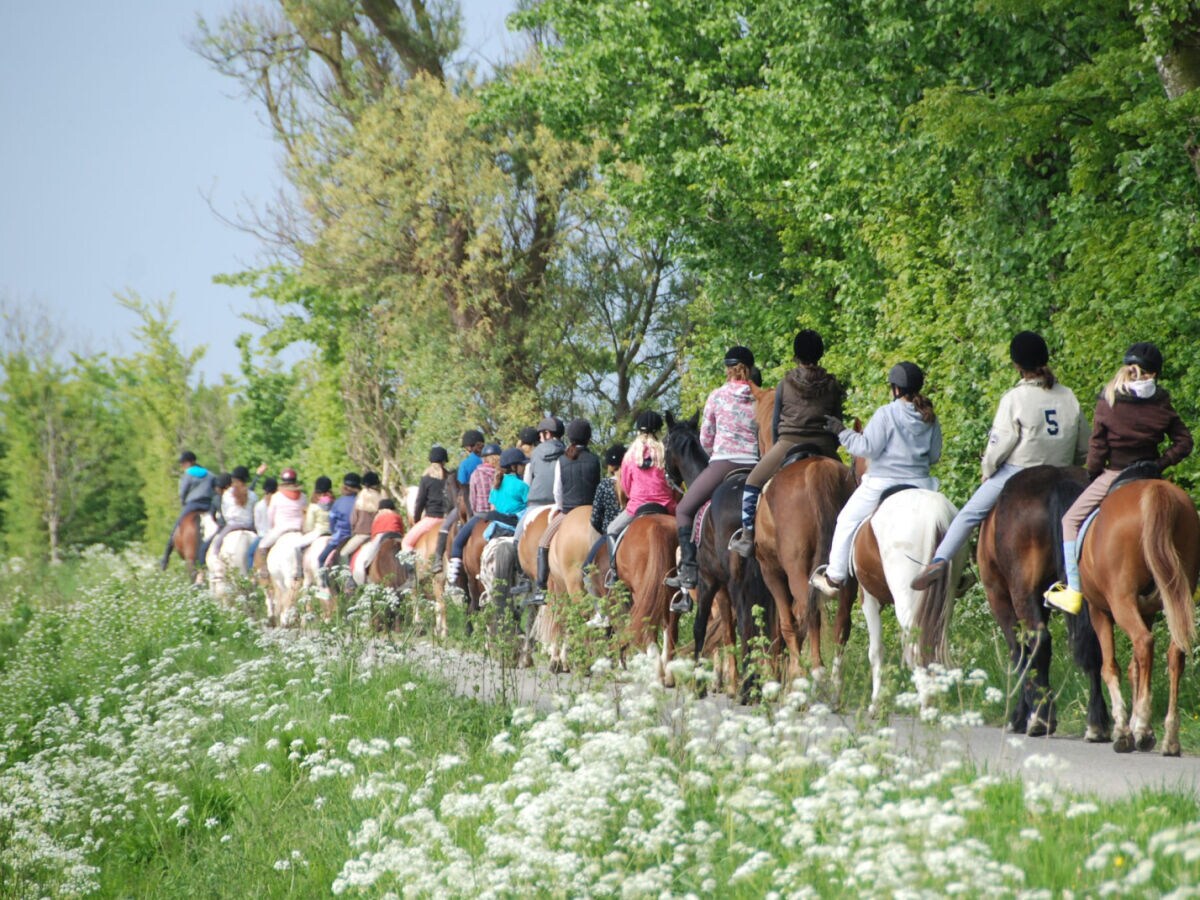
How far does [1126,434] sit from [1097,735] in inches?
75.7

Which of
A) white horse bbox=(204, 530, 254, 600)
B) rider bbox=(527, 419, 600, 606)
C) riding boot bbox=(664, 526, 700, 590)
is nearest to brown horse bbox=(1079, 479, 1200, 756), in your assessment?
riding boot bbox=(664, 526, 700, 590)

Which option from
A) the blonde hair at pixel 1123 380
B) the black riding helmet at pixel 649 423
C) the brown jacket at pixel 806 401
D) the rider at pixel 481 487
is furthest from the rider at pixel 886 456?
the rider at pixel 481 487

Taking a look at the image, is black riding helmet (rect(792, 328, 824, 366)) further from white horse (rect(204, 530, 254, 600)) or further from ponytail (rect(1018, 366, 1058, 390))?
white horse (rect(204, 530, 254, 600))

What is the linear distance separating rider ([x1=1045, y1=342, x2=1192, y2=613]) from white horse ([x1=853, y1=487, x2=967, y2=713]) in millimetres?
1051

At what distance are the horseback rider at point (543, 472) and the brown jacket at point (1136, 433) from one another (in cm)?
783

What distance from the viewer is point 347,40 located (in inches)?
1574

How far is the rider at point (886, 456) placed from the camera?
11.1 m

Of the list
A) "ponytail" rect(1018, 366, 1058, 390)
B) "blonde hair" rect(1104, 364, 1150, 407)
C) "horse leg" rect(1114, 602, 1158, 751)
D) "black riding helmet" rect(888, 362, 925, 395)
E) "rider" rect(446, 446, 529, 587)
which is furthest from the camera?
"rider" rect(446, 446, 529, 587)

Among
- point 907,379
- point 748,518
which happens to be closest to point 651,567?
point 748,518

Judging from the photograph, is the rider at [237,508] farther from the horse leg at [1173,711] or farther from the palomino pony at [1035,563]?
the horse leg at [1173,711]

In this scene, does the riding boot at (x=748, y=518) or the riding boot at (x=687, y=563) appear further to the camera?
the riding boot at (x=687, y=563)

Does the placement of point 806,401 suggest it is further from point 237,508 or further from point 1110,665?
point 237,508

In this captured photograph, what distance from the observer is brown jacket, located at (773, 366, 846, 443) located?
38.5 feet

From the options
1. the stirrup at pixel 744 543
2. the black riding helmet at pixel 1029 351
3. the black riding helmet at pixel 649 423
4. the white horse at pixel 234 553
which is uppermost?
the black riding helmet at pixel 1029 351
